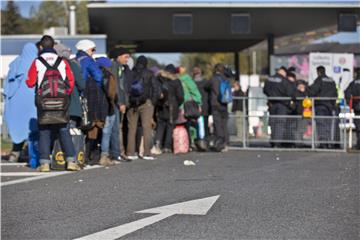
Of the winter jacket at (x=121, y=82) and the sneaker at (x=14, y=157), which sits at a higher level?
the winter jacket at (x=121, y=82)

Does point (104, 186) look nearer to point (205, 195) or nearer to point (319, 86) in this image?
point (205, 195)

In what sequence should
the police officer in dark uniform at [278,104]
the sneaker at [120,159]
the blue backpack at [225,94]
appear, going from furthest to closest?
the police officer in dark uniform at [278,104] → the blue backpack at [225,94] → the sneaker at [120,159]

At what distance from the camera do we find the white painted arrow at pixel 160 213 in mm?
7449

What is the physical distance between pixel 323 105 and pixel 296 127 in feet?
2.41

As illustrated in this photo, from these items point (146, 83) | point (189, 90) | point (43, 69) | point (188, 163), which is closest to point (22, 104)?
point (43, 69)

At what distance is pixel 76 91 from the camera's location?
13078 millimetres

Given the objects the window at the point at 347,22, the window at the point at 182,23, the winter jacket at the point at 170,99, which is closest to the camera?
the winter jacket at the point at 170,99

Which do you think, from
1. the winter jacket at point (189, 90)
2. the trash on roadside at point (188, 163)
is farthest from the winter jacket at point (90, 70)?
the winter jacket at point (189, 90)

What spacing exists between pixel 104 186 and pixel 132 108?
4.55m

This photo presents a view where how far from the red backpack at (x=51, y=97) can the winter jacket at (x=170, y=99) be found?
4.26 meters

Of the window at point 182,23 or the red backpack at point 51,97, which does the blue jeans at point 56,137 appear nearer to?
the red backpack at point 51,97

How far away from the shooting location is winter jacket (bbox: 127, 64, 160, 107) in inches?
600

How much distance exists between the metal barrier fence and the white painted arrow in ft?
28.0

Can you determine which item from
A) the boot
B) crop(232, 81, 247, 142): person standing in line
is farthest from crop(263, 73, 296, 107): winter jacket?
the boot
